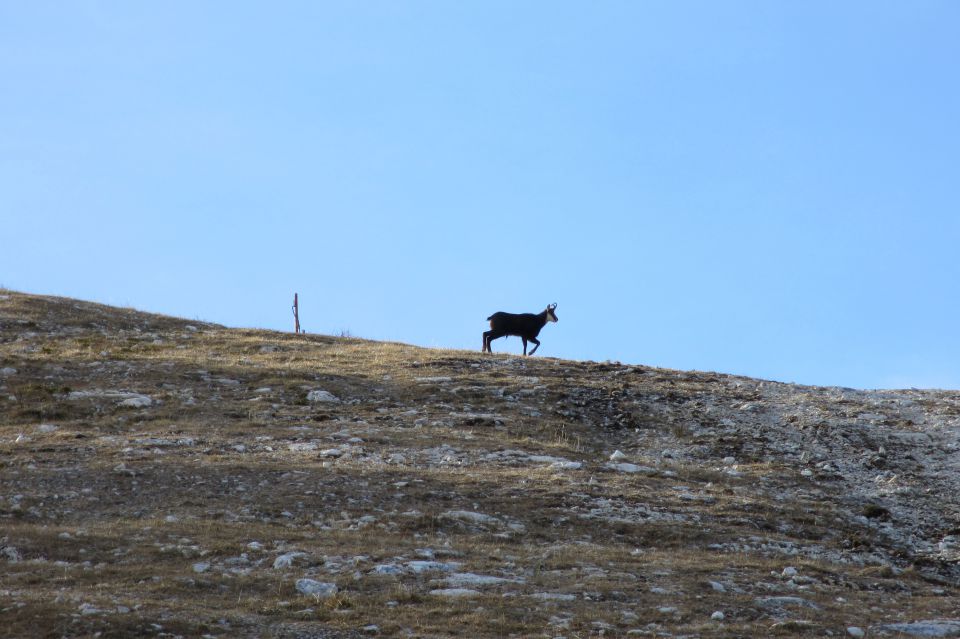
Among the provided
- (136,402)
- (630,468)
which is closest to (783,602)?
(630,468)

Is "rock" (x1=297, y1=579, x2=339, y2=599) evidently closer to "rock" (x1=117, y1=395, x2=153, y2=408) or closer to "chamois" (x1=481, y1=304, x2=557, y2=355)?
"rock" (x1=117, y1=395, x2=153, y2=408)

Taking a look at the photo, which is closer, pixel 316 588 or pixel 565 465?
pixel 316 588

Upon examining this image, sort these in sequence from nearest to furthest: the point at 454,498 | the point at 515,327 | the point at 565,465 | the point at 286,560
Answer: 1. the point at 286,560
2. the point at 454,498
3. the point at 565,465
4. the point at 515,327

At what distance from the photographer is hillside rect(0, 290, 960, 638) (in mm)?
9773

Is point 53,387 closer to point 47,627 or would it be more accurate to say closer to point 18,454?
point 18,454

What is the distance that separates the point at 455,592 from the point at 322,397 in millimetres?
10435

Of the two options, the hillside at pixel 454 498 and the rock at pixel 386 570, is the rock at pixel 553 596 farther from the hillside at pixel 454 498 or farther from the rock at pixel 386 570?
the rock at pixel 386 570

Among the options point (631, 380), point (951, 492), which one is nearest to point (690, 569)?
point (951, 492)

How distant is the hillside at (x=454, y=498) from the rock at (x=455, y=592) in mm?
43

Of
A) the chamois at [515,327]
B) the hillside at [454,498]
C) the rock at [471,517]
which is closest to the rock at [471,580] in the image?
the hillside at [454,498]

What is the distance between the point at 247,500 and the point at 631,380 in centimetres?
1156

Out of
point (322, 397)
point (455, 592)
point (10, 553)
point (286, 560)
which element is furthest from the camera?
point (322, 397)

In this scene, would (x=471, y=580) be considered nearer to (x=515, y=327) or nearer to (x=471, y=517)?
(x=471, y=517)

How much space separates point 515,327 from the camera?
2864cm
